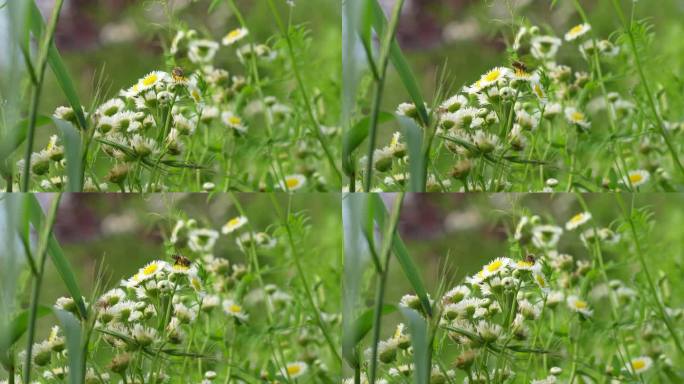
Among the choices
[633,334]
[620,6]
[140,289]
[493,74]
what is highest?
[620,6]

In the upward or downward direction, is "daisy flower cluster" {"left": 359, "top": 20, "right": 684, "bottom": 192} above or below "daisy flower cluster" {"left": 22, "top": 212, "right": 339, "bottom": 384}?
above

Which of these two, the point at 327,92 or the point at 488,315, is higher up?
the point at 327,92

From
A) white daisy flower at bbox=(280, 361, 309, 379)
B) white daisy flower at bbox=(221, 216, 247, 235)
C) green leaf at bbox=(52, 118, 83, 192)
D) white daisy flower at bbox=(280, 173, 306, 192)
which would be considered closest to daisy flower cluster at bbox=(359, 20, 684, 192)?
white daisy flower at bbox=(280, 173, 306, 192)

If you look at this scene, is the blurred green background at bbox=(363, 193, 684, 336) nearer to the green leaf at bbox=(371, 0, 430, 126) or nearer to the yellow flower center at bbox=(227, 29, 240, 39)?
the green leaf at bbox=(371, 0, 430, 126)

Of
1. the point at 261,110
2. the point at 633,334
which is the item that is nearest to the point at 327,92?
the point at 261,110

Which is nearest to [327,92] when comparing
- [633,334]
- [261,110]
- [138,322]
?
[261,110]

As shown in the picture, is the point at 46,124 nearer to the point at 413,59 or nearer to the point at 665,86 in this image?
the point at 413,59

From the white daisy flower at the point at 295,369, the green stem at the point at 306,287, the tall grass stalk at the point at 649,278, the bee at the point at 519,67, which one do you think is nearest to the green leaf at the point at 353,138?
the green stem at the point at 306,287
